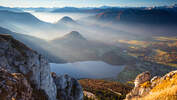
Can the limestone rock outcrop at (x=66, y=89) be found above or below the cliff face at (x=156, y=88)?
below

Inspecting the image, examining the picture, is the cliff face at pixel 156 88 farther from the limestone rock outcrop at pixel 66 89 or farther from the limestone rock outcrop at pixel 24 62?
the limestone rock outcrop at pixel 66 89

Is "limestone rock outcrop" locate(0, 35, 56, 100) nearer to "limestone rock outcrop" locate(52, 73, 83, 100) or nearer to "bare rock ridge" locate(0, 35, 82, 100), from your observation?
"bare rock ridge" locate(0, 35, 82, 100)

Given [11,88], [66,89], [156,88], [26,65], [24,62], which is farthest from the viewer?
[66,89]

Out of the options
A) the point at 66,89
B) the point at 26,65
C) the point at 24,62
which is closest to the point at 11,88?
the point at 26,65

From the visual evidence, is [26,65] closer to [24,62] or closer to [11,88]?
[24,62]

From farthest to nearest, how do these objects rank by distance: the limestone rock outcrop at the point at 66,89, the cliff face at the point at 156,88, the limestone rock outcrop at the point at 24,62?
the limestone rock outcrop at the point at 66,89
the limestone rock outcrop at the point at 24,62
the cliff face at the point at 156,88

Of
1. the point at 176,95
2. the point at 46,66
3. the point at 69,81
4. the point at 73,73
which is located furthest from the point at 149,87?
the point at 73,73

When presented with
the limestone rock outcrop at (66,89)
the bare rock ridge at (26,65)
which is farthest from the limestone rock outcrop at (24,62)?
the limestone rock outcrop at (66,89)
